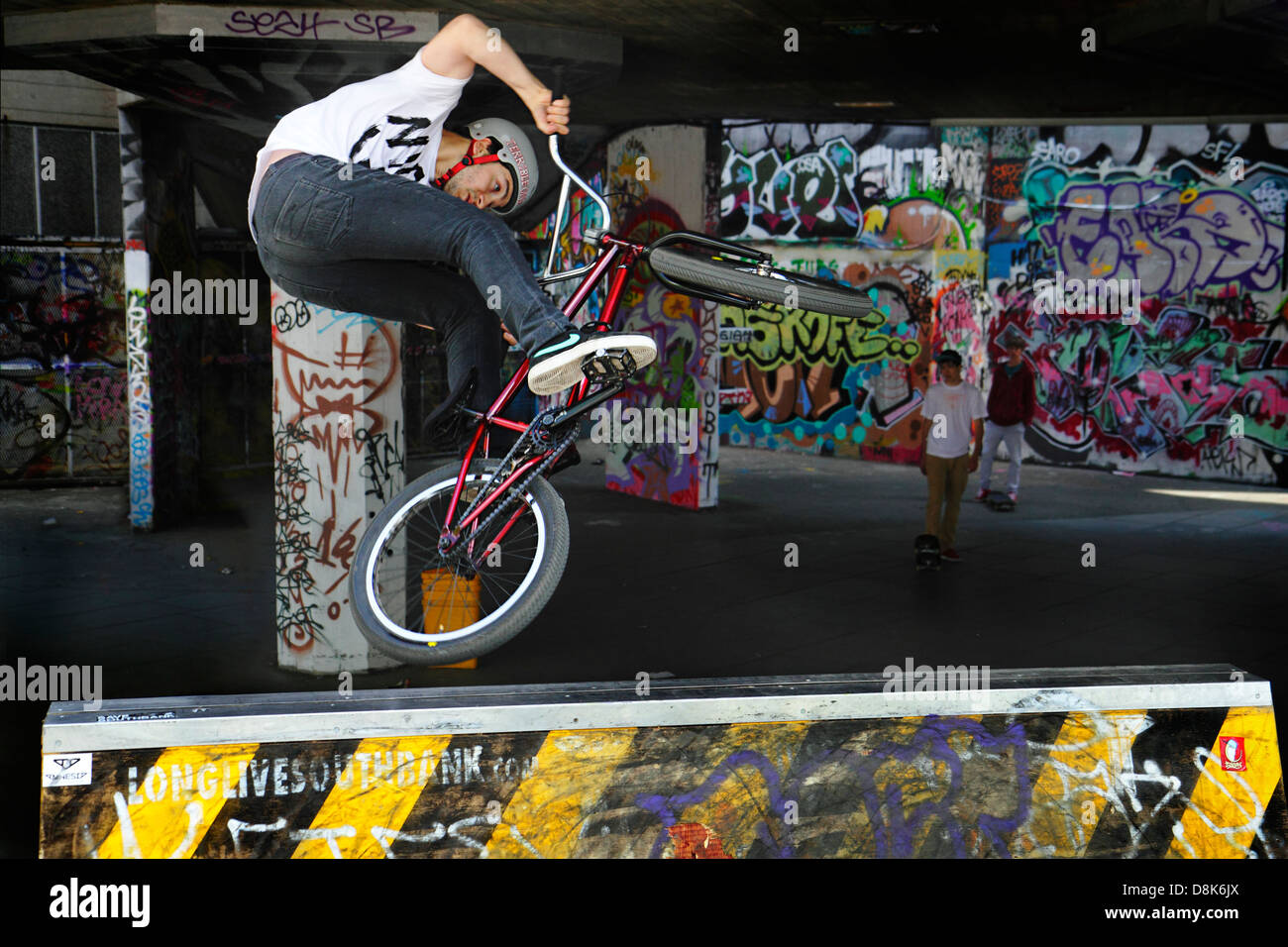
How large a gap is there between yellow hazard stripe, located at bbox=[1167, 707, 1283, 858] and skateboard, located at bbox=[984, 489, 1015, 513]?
992 centimetres

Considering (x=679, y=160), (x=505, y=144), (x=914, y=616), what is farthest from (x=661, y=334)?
(x=505, y=144)

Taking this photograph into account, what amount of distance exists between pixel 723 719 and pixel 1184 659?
5.13 metres

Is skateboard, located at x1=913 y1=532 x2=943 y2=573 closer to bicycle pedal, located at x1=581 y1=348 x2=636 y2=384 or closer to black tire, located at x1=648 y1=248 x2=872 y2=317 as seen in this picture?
black tire, located at x1=648 y1=248 x2=872 y2=317

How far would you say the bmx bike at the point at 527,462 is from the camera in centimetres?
365

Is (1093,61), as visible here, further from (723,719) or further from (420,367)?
(420,367)

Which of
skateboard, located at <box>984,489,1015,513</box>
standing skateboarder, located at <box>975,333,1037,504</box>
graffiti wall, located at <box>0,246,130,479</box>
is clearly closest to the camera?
skateboard, located at <box>984,489,1015,513</box>

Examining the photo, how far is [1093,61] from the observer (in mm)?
7910

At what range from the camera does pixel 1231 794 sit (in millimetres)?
4105

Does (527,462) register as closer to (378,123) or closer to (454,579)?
(454,579)

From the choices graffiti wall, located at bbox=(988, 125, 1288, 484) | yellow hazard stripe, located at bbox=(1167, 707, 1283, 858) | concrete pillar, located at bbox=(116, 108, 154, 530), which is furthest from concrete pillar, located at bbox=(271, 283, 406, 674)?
graffiti wall, located at bbox=(988, 125, 1288, 484)

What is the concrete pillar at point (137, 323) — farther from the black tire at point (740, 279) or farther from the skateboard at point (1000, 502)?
the black tire at point (740, 279)

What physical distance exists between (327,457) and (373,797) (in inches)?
163

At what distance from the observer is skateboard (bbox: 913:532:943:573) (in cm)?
1044

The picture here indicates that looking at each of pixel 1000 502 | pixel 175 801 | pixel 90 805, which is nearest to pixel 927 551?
pixel 1000 502
